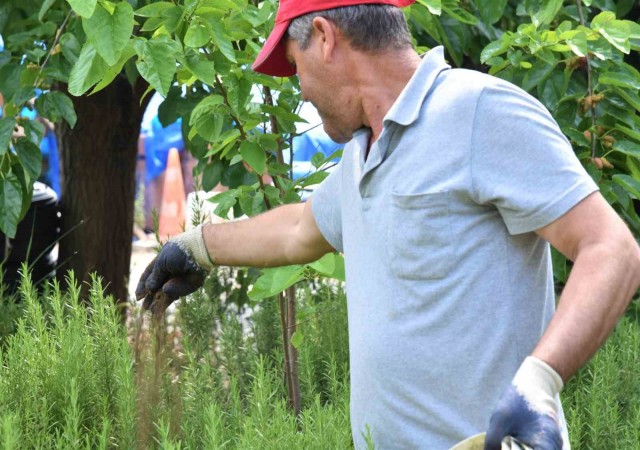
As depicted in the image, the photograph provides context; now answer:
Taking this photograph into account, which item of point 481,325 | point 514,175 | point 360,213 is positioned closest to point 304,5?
point 360,213

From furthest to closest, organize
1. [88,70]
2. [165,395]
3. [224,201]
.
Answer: [224,201], [165,395], [88,70]

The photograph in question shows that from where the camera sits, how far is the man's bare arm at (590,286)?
6.21 ft

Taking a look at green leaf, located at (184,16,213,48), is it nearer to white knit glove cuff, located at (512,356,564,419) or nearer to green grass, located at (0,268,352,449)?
green grass, located at (0,268,352,449)

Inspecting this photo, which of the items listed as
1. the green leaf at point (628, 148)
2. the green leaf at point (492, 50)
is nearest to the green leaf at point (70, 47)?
the green leaf at point (492, 50)

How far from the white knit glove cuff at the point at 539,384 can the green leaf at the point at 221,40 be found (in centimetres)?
136

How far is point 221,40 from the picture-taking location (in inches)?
114

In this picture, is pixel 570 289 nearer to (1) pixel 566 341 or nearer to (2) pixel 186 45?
(1) pixel 566 341

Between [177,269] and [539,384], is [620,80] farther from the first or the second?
[539,384]

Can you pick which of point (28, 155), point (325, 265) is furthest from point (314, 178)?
point (28, 155)

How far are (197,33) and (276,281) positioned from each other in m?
0.78

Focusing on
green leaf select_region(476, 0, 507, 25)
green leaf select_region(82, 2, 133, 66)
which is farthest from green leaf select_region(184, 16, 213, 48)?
green leaf select_region(476, 0, 507, 25)

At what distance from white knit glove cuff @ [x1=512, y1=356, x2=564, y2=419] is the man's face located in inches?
31.2

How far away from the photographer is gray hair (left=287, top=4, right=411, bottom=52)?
7.68 feet

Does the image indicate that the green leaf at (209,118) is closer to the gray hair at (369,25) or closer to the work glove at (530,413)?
the gray hair at (369,25)
